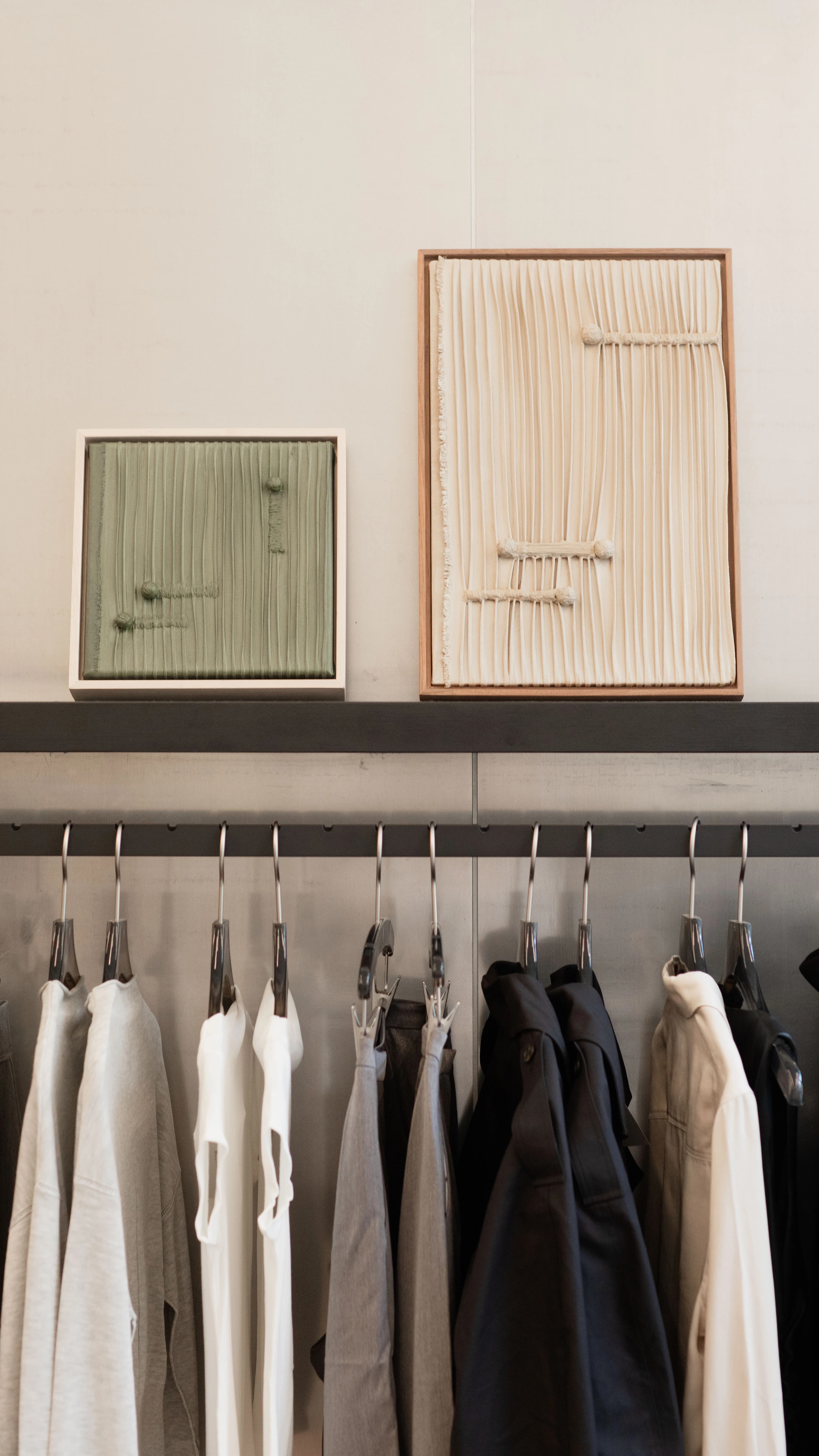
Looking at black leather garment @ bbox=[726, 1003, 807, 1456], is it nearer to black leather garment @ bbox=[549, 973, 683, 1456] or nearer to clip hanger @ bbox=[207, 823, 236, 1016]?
black leather garment @ bbox=[549, 973, 683, 1456]

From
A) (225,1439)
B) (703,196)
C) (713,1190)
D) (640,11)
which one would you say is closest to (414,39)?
(640,11)

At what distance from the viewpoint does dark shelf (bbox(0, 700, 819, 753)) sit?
92 cm

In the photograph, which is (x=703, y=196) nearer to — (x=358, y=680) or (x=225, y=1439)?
(x=358, y=680)

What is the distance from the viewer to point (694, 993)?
33.6 inches

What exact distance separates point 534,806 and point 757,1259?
19.5 inches

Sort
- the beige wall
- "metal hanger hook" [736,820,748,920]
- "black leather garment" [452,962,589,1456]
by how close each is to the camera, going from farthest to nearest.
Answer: the beige wall → "metal hanger hook" [736,820,748,920] → "black leather garment" [452,962,589,1456]

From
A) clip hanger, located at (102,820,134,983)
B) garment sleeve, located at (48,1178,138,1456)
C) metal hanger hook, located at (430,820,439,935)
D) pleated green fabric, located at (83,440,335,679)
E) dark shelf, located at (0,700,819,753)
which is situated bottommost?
garment sleeve, located at (48,1178,138,1456)

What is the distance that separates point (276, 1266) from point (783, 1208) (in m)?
0.48

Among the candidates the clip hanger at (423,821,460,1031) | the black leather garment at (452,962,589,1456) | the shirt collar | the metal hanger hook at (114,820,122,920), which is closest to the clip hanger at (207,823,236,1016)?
the metal hanger hook at (114,820,122,920)

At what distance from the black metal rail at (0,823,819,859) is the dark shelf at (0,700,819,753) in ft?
0.29

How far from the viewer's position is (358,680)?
1.06 metres

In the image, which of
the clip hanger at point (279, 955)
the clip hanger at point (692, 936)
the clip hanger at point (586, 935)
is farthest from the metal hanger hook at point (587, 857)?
the clip hanger at point (279, 955)

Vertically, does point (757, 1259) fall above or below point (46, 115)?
below

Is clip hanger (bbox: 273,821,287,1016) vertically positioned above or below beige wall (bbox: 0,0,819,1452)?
below
